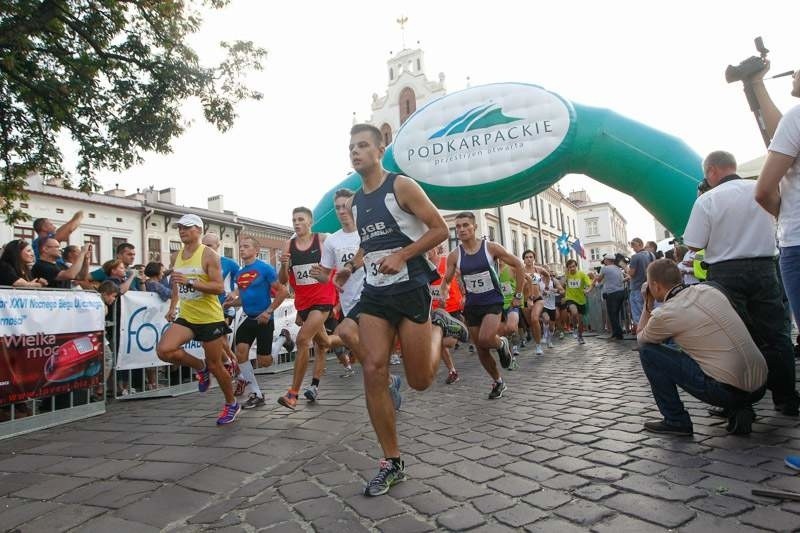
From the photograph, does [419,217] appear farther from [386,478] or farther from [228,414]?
[228,414]

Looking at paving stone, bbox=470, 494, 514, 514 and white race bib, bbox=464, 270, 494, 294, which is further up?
white race bib, bbox=464, 270, 494, 294

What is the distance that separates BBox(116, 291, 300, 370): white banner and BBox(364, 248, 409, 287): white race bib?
470cm

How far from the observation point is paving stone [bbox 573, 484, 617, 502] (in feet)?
8.10

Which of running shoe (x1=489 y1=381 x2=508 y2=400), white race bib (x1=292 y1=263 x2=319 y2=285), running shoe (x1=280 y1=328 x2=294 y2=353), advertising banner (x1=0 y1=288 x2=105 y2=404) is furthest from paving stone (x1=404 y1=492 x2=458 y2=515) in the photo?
running shoe (x1=280 y1=328 x2=294 y2=353)

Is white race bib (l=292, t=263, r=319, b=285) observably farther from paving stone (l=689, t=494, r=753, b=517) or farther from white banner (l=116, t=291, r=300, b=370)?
paving stone (l=689, t=494, r=753, b=517)

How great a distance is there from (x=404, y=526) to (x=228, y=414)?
2.91 metres

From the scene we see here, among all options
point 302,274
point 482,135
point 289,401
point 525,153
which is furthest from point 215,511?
point 482,135

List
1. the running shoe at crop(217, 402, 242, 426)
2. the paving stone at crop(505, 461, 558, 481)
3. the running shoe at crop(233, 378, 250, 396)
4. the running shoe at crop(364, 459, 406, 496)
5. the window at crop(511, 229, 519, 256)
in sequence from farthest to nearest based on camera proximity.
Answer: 1. the window at crop(511, 229, 519, 256)
2. the running shoe at crop(233, 378, 250, 396)
3. the running shoe at crop(217, 402, 242, 426)
4. the paving stone at crop(505, 461, 558, 481)
5. the running shoe at crop(364, 459, 406, 496)

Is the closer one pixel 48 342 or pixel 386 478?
pixel 386 478

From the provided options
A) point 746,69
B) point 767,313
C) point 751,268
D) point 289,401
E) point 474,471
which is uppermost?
point 746,69

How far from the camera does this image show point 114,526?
96.6 inches

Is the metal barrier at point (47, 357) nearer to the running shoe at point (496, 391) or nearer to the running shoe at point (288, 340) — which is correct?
the running shoe at point (288, 340)

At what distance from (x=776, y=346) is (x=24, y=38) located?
454 inches

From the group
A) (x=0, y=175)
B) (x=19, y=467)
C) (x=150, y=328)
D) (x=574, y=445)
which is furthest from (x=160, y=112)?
(x=574, y=445)
